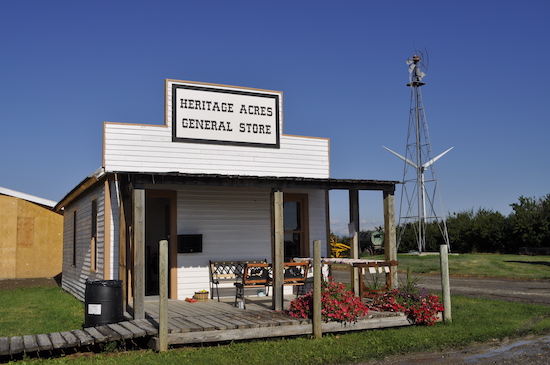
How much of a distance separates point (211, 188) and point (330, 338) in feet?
16.9

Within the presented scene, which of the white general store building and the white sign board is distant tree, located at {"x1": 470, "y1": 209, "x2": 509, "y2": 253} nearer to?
the white general store building

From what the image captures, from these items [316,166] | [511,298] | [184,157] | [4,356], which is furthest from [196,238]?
[511,298]

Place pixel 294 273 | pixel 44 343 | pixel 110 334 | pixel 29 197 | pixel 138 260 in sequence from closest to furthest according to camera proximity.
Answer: pixel 44 343, pixel 110 334, pixel 138 260, pixel 294 273, pixel 29 197

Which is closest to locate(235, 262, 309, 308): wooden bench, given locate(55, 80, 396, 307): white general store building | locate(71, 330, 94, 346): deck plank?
locate(55, 80, 396, 307): white general store building

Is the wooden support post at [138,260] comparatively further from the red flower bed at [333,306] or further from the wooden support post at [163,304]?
the red flower bed at [333,306]

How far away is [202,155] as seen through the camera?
1327 cm

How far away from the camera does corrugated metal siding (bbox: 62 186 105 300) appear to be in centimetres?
1267

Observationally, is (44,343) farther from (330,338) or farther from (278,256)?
(278,256)

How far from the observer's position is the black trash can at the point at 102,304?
9.22 meters

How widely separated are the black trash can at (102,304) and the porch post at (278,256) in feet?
9.14

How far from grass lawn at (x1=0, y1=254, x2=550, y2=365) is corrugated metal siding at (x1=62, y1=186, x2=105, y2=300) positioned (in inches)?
42.4

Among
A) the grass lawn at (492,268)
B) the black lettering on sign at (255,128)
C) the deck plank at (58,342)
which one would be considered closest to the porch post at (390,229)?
the black lettering on sign at (255,128)

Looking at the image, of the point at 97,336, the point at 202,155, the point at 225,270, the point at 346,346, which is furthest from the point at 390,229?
the point at 97,336

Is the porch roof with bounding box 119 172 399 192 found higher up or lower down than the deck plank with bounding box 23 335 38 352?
higher up
